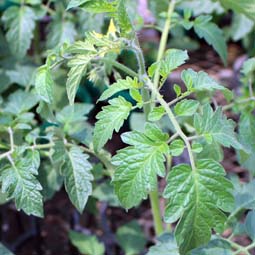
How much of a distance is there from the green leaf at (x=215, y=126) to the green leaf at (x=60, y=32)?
0.60 meters

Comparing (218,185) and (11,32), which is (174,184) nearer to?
(218,185)

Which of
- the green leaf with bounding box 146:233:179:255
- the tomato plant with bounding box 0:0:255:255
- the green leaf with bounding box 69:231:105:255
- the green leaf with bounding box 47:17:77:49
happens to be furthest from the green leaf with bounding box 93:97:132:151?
the green leaf with bounding box 47:17:77:49

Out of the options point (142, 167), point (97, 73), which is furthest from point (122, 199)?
point (97, 73)

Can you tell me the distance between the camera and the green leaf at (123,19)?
83 cm

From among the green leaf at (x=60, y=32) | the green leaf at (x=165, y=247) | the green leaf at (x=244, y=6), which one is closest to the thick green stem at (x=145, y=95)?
the green leaf at (x=165, y=247)

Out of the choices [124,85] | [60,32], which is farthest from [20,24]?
[124,85]

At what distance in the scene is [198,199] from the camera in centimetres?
74

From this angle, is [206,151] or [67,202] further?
[67,202]

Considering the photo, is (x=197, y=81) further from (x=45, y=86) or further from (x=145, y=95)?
(x=45, y=86)

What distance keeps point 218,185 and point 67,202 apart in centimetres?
96

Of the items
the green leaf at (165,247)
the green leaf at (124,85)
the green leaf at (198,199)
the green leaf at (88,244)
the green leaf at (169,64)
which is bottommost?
the green leaf at (88,244)

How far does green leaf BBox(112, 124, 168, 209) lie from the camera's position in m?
0.77

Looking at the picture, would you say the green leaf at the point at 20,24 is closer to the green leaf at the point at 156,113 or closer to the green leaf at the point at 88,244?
the green leaf at the point at 88,244

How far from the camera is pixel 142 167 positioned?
0.77 meters
